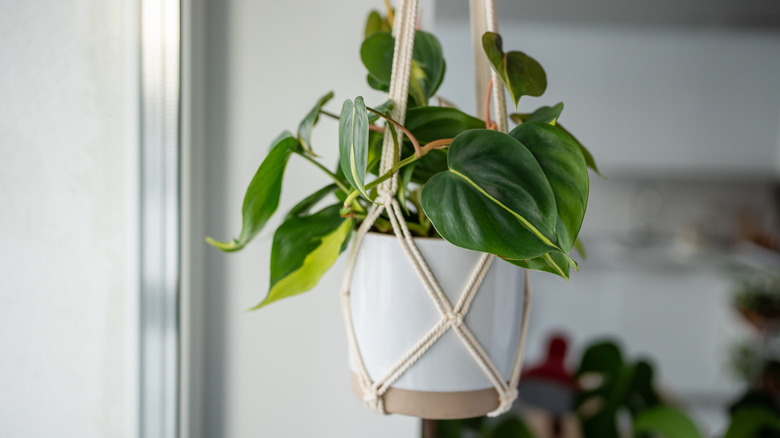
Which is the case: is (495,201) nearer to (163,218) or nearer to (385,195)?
(385,195)

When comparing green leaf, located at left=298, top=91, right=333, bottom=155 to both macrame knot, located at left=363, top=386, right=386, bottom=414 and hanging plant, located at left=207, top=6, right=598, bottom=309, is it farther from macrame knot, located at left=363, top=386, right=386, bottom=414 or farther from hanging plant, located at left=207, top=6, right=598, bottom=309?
macrame knot, located at left=363, top=386, right=386, bottom=414

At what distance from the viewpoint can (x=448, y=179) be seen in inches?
14.2

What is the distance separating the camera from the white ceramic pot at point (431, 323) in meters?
0.42

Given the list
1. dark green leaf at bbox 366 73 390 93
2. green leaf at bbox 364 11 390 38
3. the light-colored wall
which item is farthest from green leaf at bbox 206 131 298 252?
the light-colored wall

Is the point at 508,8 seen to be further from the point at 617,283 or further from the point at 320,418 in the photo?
the point at 320,418

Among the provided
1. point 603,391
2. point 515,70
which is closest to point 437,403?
point 515,70

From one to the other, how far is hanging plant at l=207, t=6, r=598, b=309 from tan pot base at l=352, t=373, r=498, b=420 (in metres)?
0.12

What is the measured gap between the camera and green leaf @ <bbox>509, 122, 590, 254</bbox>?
338mm

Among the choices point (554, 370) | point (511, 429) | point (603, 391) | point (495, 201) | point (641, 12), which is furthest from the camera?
point (641, 12)

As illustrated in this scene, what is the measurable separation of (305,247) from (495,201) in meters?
0.19

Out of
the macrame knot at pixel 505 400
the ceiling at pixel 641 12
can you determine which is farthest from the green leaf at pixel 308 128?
the ceiling at pixel 641 12

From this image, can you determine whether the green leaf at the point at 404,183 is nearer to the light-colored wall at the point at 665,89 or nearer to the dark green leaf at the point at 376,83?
the dark green leaf at the point at 376,83

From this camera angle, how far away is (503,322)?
17.3 inches

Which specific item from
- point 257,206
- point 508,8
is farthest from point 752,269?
point 257,206
